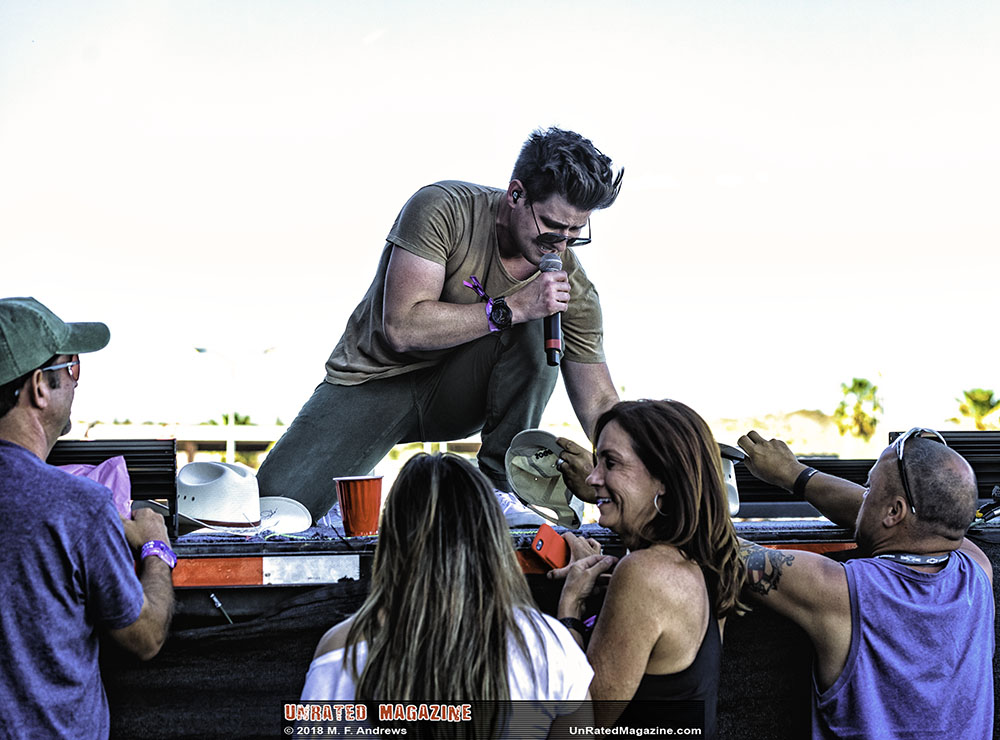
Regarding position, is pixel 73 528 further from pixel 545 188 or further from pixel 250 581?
pixel 545 188

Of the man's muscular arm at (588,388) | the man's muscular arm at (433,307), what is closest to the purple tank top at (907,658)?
the man's muscular arm at (433,307)

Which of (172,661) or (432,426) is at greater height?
(432,426)

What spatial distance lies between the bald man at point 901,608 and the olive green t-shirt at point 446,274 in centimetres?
151

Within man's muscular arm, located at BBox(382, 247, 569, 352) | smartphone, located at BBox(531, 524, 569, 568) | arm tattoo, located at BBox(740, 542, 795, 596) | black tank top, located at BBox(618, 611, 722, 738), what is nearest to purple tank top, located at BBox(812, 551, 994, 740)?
arm tattoo, located at BBox(740, 542, 795, 596)

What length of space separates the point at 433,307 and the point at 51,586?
180cm

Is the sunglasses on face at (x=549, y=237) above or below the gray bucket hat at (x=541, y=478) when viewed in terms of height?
above

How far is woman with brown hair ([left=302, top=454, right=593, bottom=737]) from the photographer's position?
1.81m

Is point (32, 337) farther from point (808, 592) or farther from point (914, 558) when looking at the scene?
point (914, 558)

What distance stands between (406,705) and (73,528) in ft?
2.70

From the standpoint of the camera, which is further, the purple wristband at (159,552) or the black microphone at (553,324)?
the black microphone at (553,324)

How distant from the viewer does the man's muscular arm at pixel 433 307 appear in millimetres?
3477

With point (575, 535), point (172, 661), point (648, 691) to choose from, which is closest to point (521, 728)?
point (648, 691)

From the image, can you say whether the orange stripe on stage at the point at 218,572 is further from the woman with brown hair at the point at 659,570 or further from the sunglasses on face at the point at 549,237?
the sunglasses on face at the point at 549,237

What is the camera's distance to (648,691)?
216 centimetres
